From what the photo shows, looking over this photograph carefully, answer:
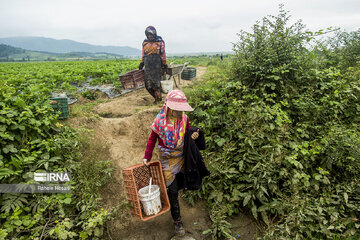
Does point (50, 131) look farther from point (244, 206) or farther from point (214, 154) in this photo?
point (244, 206)

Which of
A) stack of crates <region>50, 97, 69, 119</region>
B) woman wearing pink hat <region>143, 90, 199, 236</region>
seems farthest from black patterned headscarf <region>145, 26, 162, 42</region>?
woman wearing pink hat <region>143, 90, 199, 236</region>

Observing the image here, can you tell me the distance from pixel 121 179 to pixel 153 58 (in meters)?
3.83

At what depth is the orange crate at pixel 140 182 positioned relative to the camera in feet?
8.36

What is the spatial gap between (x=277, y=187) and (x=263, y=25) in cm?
355

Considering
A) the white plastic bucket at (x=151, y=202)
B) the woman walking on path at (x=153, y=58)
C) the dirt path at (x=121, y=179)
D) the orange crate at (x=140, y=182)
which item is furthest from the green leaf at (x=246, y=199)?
the woman walking on path at (x=153, y=58)

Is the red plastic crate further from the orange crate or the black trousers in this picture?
the black trousers

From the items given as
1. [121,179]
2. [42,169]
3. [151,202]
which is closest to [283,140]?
[151,202]

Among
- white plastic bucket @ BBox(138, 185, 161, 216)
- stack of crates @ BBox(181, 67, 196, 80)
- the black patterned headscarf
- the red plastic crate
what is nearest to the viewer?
white plastic bucket @ BBox(138, 185, 161, 216)

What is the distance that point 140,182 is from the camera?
9.89ft

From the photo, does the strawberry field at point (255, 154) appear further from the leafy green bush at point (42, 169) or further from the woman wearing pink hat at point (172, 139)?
the woman wearing pink hat at point (172, 139)

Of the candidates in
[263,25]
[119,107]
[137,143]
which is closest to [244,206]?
[137,143]

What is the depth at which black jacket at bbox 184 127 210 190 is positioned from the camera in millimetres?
2621

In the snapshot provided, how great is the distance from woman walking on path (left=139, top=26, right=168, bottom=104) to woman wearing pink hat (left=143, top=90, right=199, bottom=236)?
12.8 feet

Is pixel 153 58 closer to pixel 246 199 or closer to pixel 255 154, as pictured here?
pixel 255 154
